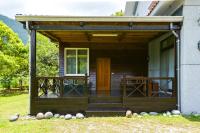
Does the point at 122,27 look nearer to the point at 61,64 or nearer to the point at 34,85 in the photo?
the point at 34,85

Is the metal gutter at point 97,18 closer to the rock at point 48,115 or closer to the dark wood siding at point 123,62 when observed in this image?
the rock at point 48,115

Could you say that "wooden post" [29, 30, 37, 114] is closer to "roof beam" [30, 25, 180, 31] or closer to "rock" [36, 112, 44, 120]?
"roof beam" [30, 25, 180, 31]

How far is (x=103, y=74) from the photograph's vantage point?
1638 centimetres

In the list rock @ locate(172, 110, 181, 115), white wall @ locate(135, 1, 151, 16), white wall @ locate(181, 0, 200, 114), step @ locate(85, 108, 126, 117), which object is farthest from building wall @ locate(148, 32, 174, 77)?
step @ locate(85, 108, 126, 117)

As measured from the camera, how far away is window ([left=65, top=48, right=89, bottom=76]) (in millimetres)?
15836

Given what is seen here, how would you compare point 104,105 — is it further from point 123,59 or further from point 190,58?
point 123,59

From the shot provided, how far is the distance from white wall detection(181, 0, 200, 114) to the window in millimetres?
7184

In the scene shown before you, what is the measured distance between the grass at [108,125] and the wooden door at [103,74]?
7.02 metres

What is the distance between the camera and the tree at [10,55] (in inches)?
817

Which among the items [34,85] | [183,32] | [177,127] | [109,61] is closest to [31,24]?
[34,85]

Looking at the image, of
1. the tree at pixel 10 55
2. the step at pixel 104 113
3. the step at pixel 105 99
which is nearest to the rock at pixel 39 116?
the step at pixel 104 113

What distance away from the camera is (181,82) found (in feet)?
32.6

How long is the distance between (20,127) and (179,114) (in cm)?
516

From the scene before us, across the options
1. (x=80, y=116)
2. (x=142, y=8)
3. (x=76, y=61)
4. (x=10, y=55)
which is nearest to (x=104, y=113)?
(x=80, y=116)
